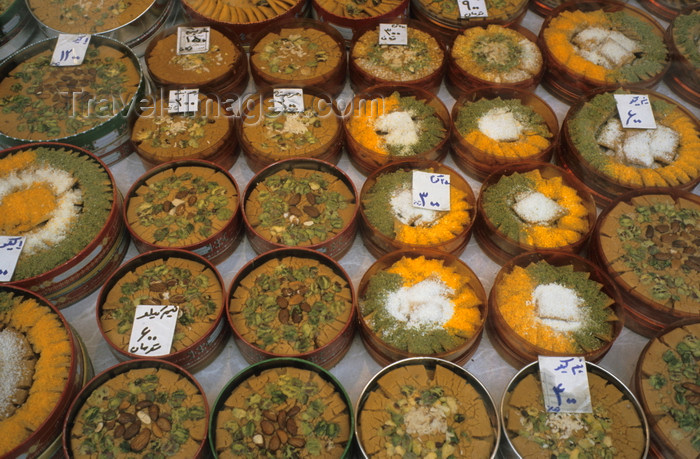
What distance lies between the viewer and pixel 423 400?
2.19 m

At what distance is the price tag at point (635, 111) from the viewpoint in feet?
9.98

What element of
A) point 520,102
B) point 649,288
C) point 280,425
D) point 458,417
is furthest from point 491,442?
point 520,102

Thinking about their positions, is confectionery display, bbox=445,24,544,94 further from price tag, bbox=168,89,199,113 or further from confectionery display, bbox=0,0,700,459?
price tag, bbox=168,89,199,113

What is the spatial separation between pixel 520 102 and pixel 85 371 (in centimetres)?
270

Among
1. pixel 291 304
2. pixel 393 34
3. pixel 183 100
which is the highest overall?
pixel 393 34

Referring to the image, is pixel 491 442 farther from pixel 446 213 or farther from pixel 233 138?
pixel 233 138

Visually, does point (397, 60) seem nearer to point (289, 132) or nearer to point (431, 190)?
point (289, 132)

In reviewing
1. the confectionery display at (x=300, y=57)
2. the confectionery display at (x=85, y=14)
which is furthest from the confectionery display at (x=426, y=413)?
the confectionery display at (x=85, y=14)

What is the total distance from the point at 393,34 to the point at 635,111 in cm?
152

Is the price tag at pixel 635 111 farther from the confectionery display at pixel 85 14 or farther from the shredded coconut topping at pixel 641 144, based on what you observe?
the confectionery display at pixel 85 14

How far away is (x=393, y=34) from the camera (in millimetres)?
3441

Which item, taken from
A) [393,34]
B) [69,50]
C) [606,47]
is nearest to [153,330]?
[69,50]

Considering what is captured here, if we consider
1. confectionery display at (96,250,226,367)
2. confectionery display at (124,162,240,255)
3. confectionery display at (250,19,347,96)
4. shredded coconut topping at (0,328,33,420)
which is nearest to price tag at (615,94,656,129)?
confectionery display at (250,19,347,96)

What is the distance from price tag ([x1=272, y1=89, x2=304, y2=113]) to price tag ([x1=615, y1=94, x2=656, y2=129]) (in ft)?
6.03
